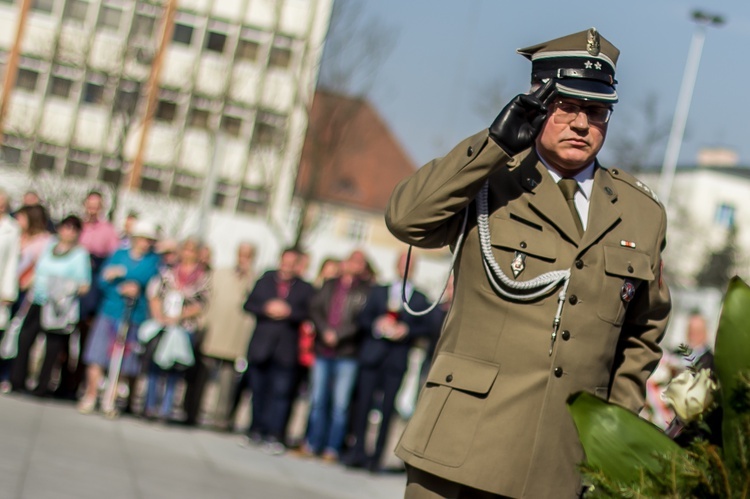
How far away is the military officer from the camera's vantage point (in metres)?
4.06

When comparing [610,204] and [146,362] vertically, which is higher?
[610,204]

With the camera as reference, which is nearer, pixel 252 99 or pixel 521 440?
pixel 521 440

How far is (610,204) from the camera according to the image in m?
4.32

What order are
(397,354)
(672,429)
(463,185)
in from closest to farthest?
(672,429), (463,185), (397,354)

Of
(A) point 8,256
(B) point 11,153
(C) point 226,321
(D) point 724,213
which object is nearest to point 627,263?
(C) point 226,321

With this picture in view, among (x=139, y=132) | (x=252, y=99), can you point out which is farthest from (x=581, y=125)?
(x=139, y=132)

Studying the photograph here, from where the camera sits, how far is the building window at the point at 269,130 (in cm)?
4356

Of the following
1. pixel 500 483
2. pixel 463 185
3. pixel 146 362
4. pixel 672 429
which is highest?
pixel 463 185

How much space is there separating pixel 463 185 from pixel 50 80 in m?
58.2

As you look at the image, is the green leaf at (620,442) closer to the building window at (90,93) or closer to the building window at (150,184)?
the building window at (150,184)

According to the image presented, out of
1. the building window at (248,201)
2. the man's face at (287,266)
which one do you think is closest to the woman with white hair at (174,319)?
the man's face at (287,266)

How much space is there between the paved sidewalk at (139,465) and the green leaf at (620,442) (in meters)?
6.23

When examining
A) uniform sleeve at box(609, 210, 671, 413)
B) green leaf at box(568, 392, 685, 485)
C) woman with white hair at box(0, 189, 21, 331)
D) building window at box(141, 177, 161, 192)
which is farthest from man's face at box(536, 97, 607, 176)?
building window at box(141, 177, 161, 192)

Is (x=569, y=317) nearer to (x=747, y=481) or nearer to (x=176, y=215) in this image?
(x=747, y=481)
